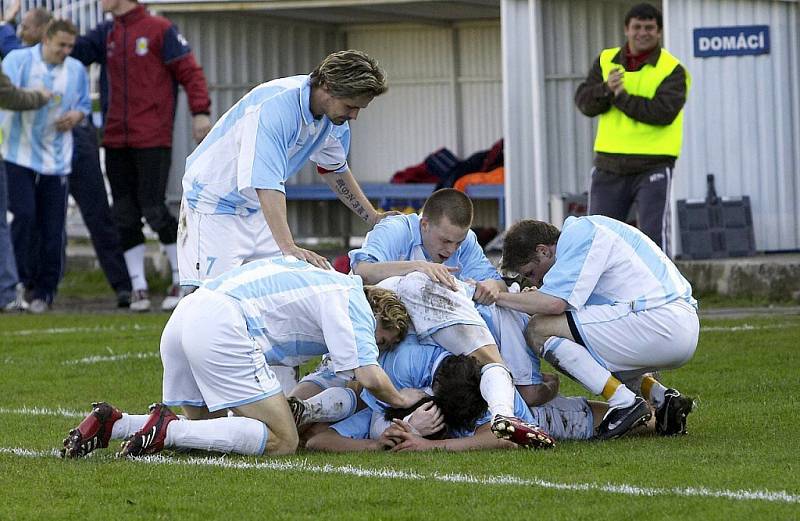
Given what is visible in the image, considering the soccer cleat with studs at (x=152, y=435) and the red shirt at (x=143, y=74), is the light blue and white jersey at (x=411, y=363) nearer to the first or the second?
the soccer cleat with studs at (x=152, y=435)

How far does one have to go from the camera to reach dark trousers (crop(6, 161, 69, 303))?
45.9 ft

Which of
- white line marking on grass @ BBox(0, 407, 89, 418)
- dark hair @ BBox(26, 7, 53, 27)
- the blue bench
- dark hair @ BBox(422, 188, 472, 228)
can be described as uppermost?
dark hair @ BBox(26, 7, 53, 27)

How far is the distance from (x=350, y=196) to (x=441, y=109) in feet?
33.9

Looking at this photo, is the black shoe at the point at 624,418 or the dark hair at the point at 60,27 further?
the dark hair at the point at 60,27

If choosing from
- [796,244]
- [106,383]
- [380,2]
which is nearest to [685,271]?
[796,244]

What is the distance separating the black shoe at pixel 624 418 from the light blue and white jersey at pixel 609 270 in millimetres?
515

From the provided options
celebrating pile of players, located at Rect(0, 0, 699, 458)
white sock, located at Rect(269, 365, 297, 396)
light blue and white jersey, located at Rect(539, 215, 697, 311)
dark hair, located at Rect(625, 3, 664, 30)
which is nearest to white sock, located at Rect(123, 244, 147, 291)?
dark hair, located at Rect(625, 3, 664, 30)

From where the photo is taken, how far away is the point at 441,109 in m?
18.8

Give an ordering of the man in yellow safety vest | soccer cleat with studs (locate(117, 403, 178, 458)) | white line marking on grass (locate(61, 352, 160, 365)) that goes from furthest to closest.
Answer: the man in yellow safety vest → white line marking on grass (locate(61, 352, 160, 365)) → soccer cleat with studs (locate(117, 403, 178, 458))

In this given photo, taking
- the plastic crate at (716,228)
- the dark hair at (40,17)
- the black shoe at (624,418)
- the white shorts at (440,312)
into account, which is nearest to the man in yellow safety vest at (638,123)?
the plastic crate at (716,228)

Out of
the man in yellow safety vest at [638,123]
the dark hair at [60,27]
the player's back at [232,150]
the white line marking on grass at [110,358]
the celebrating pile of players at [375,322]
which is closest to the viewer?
the celebrating pile of players at [375,322]

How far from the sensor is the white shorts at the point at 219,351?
6.66m

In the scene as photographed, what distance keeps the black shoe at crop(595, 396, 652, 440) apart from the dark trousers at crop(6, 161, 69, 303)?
7.98 meters

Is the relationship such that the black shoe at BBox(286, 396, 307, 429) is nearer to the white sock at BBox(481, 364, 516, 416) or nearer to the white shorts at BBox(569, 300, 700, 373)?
the white sock at BBox(481, 364, 516, 416)
